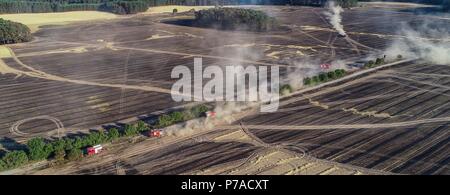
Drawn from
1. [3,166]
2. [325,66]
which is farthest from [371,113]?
[3,166]

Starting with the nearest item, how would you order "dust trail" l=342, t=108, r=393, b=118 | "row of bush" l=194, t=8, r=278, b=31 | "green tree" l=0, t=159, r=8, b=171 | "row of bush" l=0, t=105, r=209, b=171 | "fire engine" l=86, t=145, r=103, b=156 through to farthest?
"green tree" l=0, t=159, r=8, b=171 → "row of bush" l=0, t=105, r=209, b=171 → "fire engine" l=86, t=145, r=103, b=156 → "dust trail" l=342, t=108, r=393, b=118 → "row of bush" l=194, t=8, r=278, b=31

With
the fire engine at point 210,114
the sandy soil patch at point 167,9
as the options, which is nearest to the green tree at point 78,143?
the fire engine at point 210,114

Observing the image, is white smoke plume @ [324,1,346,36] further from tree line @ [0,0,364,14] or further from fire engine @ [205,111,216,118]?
fire engine @ [205,111,216,118]

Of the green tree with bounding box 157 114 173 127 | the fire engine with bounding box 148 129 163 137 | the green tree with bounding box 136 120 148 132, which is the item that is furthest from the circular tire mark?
the green tree with bounding box 157 114 173 127

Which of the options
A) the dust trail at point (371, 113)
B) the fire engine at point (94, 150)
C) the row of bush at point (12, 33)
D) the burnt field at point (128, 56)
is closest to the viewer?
the fire engine at point (94, 150)

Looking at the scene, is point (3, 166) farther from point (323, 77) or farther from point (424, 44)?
point (424, 44)

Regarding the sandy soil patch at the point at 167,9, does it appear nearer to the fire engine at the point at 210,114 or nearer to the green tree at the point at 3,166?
the fire engine at the point at 210,114

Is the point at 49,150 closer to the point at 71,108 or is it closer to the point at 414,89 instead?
the point at 71,108
